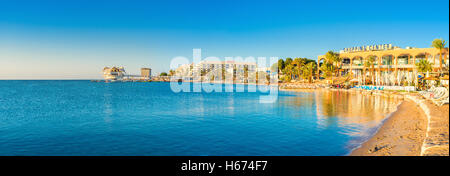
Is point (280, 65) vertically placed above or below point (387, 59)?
above

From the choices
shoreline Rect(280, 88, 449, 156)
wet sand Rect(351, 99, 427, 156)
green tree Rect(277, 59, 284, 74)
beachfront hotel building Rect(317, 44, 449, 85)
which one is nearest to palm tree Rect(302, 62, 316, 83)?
beachfront hotel building Rect(317, 44, 449, 85)

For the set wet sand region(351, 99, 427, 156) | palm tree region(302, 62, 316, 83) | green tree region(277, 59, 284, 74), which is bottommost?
wet sand region(351, 99, 427, 156)

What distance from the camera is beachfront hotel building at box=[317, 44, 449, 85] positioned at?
2756 inches

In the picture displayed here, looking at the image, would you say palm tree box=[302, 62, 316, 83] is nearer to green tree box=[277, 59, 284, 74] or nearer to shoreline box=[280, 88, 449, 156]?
green tree box=[277, 59, 284, 74]

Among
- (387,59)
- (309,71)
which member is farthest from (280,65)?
(387,59)

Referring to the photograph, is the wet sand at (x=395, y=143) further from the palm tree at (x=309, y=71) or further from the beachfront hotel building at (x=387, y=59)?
the palm tree at (x=309, y=71)

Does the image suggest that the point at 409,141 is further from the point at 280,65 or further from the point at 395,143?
the point at 280,65

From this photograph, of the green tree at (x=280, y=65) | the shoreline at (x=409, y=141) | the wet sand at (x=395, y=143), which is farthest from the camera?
the green tree at (x=280, y=65)

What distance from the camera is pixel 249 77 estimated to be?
496ft

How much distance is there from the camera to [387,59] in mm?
81938

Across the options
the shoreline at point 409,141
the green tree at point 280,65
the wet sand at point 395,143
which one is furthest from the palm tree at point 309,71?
the wet sand at point 395,143

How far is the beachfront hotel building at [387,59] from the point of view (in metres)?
70.0
